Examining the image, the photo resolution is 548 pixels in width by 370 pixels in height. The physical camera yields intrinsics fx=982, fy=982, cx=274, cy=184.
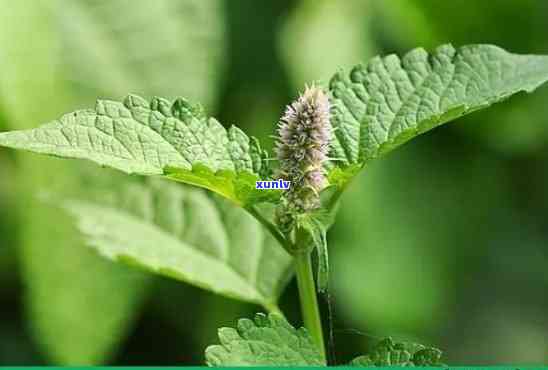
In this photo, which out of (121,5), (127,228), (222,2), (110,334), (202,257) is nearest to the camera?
(202,257)

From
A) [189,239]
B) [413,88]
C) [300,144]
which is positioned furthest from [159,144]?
[189,239]

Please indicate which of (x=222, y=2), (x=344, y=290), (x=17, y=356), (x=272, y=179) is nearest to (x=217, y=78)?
(x=222, y=2)

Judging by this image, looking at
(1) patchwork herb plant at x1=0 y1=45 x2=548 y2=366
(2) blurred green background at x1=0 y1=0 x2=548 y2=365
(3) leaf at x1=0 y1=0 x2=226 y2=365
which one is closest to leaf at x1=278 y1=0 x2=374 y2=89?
(2) blurred green background at x1=0 y1=0 x2=548 y2=365

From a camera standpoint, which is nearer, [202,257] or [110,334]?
[202,257]

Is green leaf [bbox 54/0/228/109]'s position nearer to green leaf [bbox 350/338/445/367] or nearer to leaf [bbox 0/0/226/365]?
leaf [bbox 0/0/226/365]

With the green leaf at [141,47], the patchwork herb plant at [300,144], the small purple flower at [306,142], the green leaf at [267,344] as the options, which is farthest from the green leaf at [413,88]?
the green leaf at [141,47]

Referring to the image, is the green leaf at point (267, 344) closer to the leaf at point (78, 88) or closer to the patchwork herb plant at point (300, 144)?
the patchwork herb plant at point (300, 144)

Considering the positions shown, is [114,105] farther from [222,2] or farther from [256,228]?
[222,2]
